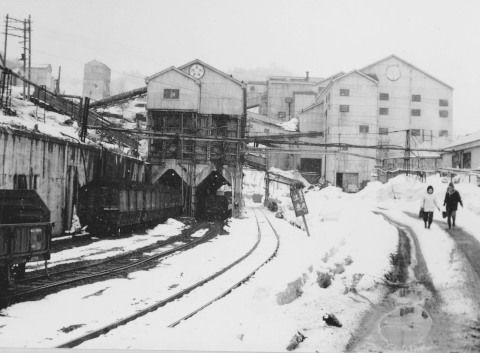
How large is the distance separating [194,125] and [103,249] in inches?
665

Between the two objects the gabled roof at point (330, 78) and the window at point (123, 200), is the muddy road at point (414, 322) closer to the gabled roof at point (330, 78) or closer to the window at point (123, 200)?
the window at point (123, 200)

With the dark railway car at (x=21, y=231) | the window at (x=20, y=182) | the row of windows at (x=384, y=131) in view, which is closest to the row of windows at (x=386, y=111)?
the row of windows at (x=384, y=131)

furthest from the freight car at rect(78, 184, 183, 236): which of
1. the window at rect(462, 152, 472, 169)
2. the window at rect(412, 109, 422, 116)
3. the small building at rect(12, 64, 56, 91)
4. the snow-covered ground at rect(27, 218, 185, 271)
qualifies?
the window at rect(462, 152, 472, 169)

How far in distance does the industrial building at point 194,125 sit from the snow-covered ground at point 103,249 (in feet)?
25.6

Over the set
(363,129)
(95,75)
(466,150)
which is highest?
(363,129)

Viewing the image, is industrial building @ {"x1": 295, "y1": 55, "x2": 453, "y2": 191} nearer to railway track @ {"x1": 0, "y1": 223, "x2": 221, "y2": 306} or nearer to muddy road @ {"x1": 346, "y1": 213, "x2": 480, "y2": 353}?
railway track @ {"x1": 0, "y1": 223, "x2": 221, "y2": 306}

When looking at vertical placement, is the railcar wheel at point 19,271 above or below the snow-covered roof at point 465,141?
below

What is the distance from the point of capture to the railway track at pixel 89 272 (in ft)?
29.3

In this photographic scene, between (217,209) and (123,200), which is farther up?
(123,200)

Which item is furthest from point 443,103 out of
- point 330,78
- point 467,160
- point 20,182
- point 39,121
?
point 330,78

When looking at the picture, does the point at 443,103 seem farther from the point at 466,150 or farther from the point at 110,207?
the point at 110,207

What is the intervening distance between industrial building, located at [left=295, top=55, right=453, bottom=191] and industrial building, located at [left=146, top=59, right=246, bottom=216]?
6.91 m

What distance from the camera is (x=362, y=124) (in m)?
40.3

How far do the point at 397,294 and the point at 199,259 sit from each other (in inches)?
300
